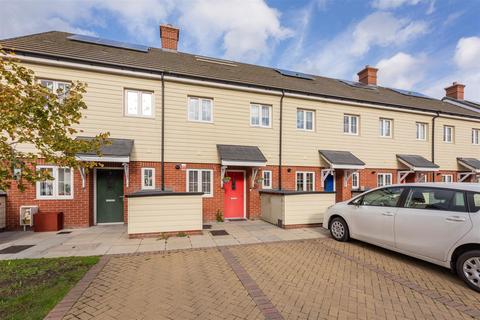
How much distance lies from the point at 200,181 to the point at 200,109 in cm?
301

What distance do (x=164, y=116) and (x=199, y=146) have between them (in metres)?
1.80

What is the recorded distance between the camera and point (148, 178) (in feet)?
29.5

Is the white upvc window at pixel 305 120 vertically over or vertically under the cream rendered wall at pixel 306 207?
over

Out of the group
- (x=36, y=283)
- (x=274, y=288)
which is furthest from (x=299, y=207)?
(x=36, y=283)

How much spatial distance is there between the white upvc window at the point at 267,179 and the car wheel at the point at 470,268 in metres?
6.86

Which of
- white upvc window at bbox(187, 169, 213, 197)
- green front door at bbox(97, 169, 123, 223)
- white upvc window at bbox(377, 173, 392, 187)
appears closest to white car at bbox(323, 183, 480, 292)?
white upvc window at bbox(187, 169, 213, 197)

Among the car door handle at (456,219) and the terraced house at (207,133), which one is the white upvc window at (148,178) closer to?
the terraced house at (207,133)

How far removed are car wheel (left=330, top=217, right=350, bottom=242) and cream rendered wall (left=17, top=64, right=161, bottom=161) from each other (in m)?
6.65

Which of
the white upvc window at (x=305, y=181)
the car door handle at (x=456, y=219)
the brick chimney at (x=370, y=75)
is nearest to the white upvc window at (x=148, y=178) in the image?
the white upvc window at (x=305, y=181)

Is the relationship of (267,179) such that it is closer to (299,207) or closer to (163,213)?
(299,207)

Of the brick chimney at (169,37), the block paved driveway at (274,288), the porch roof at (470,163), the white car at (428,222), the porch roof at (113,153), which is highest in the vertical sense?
the brick chimney at (169,37)

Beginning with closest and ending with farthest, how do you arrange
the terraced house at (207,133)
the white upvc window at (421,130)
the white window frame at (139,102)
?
the terraced house at (207,133)
the white window frame at (139,102)
the white upvc window at (421,130)

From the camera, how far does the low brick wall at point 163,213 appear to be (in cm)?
676

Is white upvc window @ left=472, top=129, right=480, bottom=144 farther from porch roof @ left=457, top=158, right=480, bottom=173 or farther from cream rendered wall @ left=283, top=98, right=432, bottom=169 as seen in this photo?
cream rendered wall @ left=283, top=98, right=432, bottom=169
